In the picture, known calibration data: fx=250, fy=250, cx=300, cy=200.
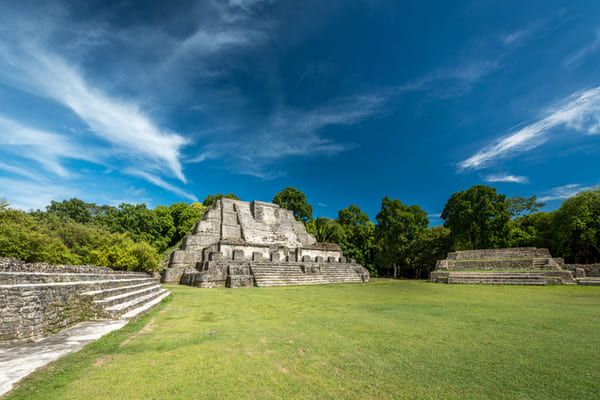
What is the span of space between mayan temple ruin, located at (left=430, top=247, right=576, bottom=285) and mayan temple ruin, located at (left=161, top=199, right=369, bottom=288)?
624 cm

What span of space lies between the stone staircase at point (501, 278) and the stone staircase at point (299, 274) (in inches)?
261

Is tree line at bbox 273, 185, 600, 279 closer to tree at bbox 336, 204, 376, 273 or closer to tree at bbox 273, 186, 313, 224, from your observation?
tree at bbox 336, 204, 376, 273

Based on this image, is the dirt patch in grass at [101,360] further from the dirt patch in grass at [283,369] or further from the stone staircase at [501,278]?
the stone staircase at [501,278]

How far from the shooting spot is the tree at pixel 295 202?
3718cm

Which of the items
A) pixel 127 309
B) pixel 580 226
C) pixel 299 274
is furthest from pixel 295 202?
pixel 127 309

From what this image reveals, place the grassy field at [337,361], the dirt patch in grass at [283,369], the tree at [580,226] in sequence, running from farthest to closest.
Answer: the tree at [580,226], the dirt patch in grass at [283,369], the grassy field at [337,361]

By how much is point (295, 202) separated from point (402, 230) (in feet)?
55.5

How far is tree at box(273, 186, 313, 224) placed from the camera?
37178mm

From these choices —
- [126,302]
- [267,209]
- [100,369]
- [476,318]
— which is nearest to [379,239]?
[267,209]

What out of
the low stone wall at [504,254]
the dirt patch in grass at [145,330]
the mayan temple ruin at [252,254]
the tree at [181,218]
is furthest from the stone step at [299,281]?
the tree at [181,218]

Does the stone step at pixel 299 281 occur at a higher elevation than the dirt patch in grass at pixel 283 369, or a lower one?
lower

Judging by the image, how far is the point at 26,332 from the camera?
340 centimetres

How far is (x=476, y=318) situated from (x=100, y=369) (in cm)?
612

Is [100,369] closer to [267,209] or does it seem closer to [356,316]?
[356,316]
